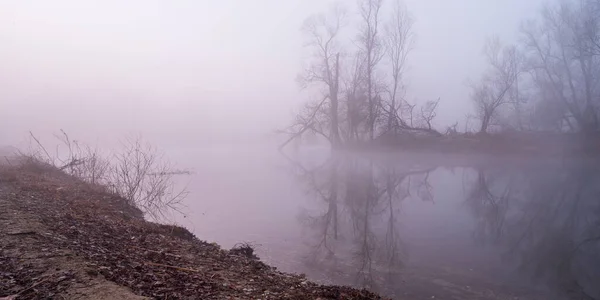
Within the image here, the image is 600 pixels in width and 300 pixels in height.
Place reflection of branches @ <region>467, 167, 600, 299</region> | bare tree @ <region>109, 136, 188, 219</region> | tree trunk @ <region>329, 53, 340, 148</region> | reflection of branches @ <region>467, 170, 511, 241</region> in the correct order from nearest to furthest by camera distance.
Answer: reflection of branches @ <region>467, 167, 600, 299</region> → reflection of branches @ <region>467, 170, 511, 241</region> → bare tree @ <region>109, 136, 188, 219</region> → tree trunk @ <region>329, 53, 340, 148</region>

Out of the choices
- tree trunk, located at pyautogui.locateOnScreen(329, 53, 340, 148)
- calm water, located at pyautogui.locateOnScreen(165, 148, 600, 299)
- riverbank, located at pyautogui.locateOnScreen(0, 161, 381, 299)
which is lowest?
calm water, located at pyautogui.locateOnScreen(165, 148, 600, 299)

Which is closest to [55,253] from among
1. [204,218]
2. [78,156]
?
[204,218]

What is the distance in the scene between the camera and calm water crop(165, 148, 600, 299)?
727 cm

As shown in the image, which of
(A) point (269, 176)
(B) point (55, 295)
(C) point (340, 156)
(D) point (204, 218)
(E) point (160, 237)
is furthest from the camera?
(C) point (340, 156)

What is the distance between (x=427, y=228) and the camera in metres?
11.4

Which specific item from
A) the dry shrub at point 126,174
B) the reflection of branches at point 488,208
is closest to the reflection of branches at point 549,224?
the reflection of branches at point 488,208

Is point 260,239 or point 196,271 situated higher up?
point 196,271

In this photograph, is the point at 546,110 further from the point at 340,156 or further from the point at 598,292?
the point at 598,292

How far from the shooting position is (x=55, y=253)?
5520 mm

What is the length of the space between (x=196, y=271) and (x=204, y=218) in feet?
25.1

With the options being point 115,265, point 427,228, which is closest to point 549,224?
point 427,228

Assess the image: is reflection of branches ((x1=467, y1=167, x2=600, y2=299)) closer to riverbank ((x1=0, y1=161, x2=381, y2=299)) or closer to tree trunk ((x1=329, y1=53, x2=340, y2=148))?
riverbank ((x1=0, y1=161, x2=381, y2=299))

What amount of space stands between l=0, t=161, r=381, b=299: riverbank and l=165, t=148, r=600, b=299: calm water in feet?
5.90

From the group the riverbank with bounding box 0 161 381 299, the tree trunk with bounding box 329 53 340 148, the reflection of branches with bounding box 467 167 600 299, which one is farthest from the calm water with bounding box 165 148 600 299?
the tree trunk with bounding box 329 53 340 148
